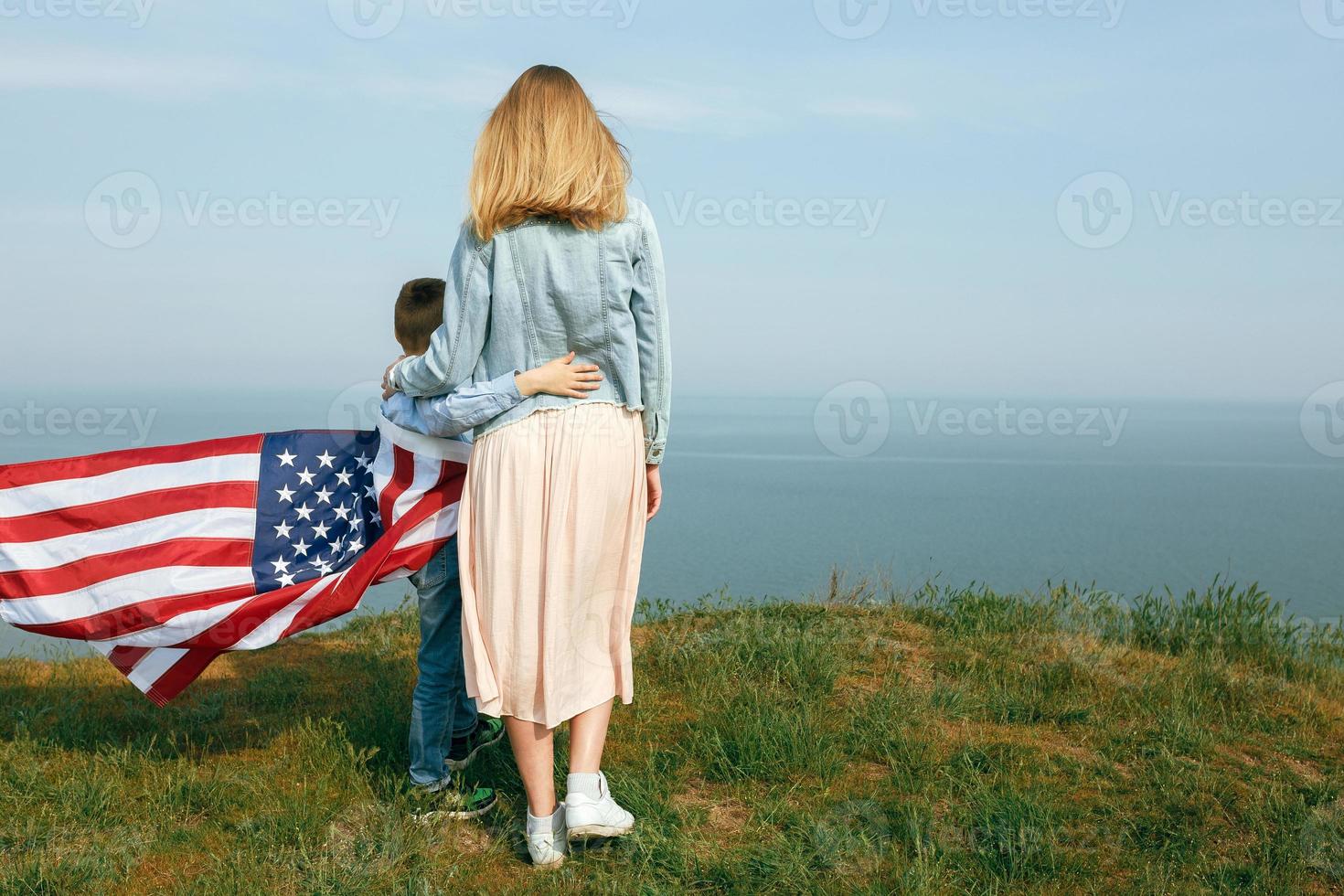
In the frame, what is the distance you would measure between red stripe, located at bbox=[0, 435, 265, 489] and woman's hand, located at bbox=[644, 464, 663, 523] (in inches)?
65.0

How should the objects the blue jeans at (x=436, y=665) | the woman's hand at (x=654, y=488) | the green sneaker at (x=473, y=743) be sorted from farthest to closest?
the green sneaker at (x=473, y=743) → the blue jeans at (x=436, y=665) → the woman's hand at (x=654, y=488)

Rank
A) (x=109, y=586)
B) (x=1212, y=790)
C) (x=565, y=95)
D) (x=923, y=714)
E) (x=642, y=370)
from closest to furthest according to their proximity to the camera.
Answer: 1. (x=565, y=95)
2. (x=642, y=370)
3. (x=1212, y=790)
4. (x=109, y=586)
5. (x=923, y=714)

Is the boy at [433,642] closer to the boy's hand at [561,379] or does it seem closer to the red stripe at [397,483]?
the red stripe at [397,483]

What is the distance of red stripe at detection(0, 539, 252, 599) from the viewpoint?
3871mm

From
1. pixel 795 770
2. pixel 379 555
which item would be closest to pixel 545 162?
pixel 379 555

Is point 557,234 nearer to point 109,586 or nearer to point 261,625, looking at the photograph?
point 261,625

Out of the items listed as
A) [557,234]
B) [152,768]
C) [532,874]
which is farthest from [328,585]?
[557,234]

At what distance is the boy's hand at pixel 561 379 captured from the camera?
3133 mm

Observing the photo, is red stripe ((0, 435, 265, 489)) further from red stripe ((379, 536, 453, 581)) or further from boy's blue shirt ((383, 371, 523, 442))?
boy's blue shirt ((383, 371, 523, 442))

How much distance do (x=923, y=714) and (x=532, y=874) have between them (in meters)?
1.79

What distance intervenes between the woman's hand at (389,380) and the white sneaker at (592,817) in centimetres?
151

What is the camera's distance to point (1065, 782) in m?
3.72

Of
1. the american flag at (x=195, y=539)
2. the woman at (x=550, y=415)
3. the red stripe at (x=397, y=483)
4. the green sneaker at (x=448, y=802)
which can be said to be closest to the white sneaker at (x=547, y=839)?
the woman at (x=550, y=415)

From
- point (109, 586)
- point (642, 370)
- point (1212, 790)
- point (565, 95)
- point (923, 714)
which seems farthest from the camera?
point (923, 714)
